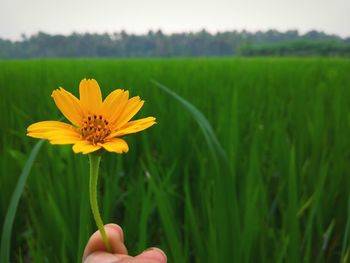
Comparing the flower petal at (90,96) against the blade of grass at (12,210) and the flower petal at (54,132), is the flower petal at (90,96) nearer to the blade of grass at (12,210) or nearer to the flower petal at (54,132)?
the flower petal at (54,132)

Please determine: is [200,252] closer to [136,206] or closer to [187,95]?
[136,206]

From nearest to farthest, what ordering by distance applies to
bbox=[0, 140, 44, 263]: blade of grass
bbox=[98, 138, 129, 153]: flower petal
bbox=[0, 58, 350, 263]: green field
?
bbox=[98, 138, 129, 153]: flower petal < bbox=[0, 140, 44, 263]: blade of grass < bbox=[0, 58, 350, 263]: green field

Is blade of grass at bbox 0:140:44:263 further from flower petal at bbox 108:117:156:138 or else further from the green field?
flower petal at bbox 108:117:156:138

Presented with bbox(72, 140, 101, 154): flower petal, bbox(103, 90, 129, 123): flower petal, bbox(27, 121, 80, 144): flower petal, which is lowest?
bbox(72, 140, 101, 154): flower petal

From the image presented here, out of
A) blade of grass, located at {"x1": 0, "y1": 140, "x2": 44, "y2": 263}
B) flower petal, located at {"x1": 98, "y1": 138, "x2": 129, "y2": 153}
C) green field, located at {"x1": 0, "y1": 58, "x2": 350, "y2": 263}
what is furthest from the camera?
green field, located at {"x1": 0, "y1": 58, "x2": 350, "y2": 263}

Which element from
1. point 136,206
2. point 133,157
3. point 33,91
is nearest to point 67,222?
point 136,206

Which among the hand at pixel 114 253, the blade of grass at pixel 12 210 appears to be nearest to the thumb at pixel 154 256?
the hand at pixel 114 253

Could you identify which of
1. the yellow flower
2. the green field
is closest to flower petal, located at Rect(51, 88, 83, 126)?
the yellow flower

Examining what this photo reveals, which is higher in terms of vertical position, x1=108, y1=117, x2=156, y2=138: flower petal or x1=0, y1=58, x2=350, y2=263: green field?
x1=108, y1=117, x2=156, y2=138: flower petal

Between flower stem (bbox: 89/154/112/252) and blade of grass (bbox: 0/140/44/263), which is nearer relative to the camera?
flower stem (bbox: 89/154/112/252)
